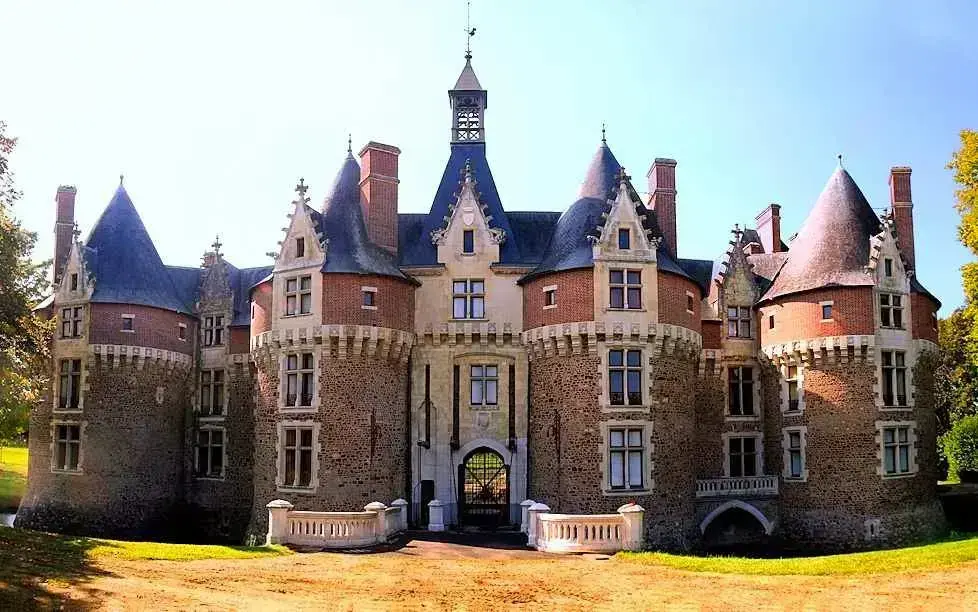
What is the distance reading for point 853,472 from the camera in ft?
101

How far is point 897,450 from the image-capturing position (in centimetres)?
3105

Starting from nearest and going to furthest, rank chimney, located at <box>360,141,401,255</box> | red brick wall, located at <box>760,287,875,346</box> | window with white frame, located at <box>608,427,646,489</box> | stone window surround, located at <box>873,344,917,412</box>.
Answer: window with white frame, located at <box>608,427,646,489</box>, stone window surround, located at <box>873,344,917,412</box>, red brick wall, located at <box>760,287,875,346</box>, chimney, located at <box>360,141,401,255</box>

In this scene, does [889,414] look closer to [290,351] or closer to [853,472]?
[853,472]

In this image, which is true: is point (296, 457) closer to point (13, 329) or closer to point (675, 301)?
point (13, 329)

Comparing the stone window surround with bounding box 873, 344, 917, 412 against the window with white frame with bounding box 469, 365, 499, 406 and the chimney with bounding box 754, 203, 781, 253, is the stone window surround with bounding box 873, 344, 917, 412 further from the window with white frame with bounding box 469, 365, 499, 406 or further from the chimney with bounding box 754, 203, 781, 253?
the window with white frame with bounding box 469, 365, 499, 406

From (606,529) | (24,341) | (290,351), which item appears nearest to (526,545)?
(606,529)

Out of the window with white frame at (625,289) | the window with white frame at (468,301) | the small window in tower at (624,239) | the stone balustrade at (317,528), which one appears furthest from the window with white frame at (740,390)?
the stone balustrade at (317,528)

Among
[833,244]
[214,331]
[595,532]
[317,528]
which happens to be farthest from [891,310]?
[214,331]

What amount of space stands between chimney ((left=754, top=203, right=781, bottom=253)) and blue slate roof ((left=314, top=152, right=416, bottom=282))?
54.7 ft

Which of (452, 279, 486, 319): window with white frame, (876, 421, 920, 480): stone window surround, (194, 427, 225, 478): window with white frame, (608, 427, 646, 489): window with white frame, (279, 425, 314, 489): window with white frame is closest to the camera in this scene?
(608, 427, 646, 489): window with white frame

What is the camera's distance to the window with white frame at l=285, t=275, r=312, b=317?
30969 mm

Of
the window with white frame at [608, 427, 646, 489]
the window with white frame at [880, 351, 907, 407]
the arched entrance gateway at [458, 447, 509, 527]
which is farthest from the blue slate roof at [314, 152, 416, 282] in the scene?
the window with white frame at [880, 351, 907, 407]

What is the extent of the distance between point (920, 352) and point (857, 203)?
5951 mm

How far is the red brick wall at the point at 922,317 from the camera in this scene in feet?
107
